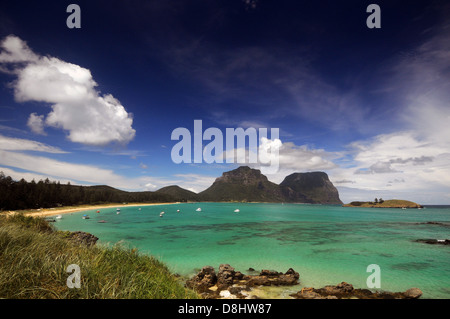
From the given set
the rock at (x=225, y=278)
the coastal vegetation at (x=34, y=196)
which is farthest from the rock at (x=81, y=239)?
the coastal vegetation at (x=34, y=196)

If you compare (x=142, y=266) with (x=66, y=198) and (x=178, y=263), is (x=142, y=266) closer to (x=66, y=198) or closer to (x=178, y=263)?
(x=178, y=263)

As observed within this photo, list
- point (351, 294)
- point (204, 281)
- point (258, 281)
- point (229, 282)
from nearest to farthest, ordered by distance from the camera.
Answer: point (351, 294) < point (204, 281) < point (229, 282) < point (258, 281)

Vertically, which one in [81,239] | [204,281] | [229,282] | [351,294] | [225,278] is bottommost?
[351,294]

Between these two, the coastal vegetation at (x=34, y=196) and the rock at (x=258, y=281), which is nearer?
the rock at (x=258, y=281)

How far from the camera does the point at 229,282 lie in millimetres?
13070

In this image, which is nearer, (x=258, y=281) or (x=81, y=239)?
(x=258, y=281)

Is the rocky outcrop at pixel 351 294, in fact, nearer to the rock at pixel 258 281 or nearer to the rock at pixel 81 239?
the rock at pixel 258 281

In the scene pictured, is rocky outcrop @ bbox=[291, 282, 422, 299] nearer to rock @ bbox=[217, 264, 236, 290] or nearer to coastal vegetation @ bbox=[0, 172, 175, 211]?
rock @ bbox=[217, 264, 236, 290]

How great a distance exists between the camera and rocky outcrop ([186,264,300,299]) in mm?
11781

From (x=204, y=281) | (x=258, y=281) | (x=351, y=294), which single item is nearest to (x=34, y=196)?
(x=204, y=281)

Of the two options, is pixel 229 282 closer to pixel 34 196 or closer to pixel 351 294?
pixel 351 294

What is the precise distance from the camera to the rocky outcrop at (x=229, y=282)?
11.8 m

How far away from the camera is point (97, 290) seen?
17.7 feet
